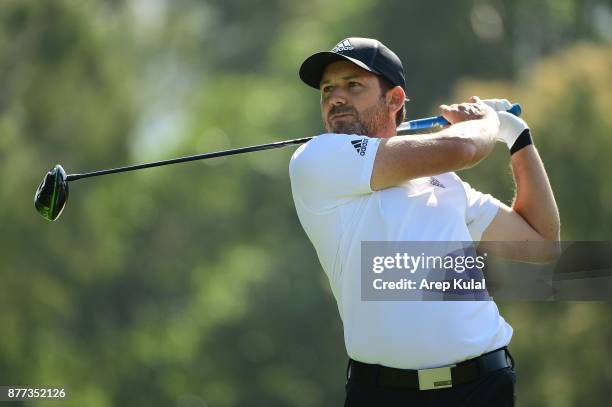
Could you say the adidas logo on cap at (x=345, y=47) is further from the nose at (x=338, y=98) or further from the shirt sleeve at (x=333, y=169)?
the shirt sleeve at (x=333, y=169)

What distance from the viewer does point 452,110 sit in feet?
19.2

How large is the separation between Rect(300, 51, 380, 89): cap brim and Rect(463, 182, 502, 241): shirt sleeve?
0.68 m

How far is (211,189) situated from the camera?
115 ft

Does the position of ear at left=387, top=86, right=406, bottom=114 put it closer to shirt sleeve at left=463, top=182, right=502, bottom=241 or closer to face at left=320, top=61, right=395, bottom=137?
face at left=320, top=61, right=395, bottom=137

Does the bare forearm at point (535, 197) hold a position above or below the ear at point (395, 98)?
below

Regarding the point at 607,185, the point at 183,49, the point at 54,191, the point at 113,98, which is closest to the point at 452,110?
the point at 54,191

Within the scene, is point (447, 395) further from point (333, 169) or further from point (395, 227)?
point (333, 169)

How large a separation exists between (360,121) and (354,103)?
0.26 feet

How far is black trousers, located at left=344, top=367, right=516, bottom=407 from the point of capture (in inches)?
215

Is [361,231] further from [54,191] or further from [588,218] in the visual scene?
[588,218]

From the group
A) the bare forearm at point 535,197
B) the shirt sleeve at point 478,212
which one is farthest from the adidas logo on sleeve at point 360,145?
the bare forearm at point 535,197

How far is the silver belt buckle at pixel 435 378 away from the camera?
5.43 metres

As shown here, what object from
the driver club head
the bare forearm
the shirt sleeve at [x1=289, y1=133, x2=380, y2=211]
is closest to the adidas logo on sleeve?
the shirt sleeve at [x1=289, y1=133, x2=380, y2=211]

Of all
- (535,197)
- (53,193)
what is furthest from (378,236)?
(53,193)
